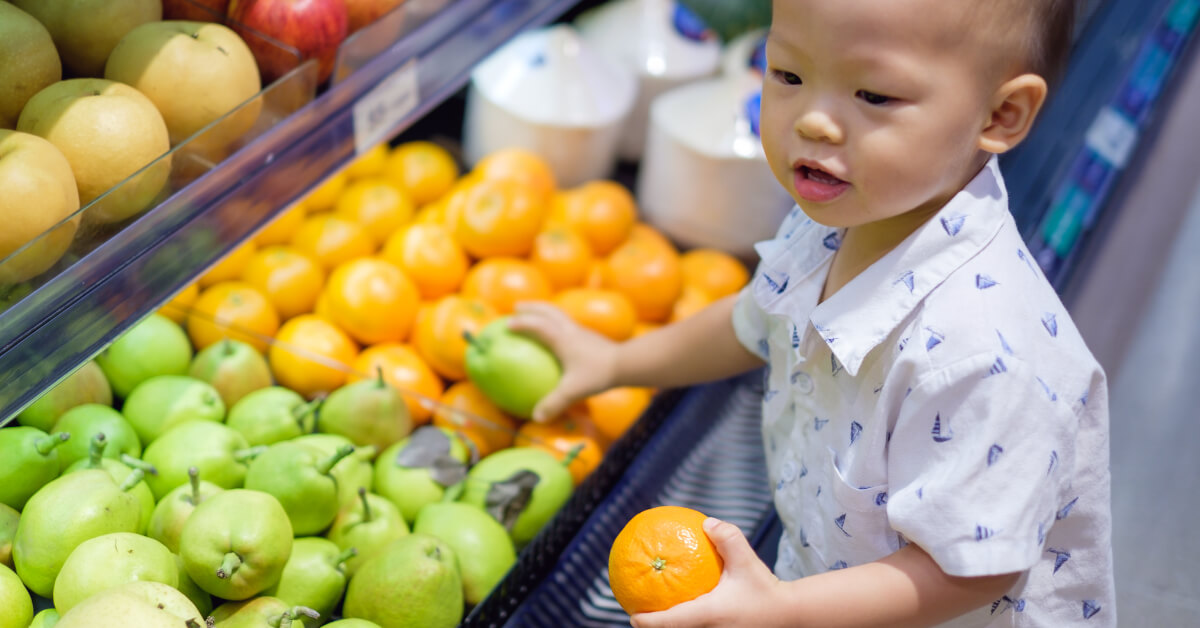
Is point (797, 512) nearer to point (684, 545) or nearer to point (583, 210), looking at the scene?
point (684, 545)

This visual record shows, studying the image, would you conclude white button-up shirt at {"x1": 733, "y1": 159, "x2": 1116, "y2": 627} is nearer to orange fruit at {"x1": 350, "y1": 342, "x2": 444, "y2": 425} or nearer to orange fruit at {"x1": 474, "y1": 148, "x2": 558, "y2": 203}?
orange fruit at {"x1": 350, "y1": 342, "x2": 444, "y2": 425}

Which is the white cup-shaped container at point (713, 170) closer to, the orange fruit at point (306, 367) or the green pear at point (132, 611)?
the orange fruit at point (306, 367)

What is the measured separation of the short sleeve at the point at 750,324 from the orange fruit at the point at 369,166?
950 mm

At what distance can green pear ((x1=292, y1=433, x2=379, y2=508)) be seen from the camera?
1.20 meters

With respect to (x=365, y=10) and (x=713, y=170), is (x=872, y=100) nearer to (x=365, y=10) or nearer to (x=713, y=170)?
(x=365, y=10)

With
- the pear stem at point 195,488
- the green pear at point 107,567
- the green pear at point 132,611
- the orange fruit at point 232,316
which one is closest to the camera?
the green pear at point 132,611

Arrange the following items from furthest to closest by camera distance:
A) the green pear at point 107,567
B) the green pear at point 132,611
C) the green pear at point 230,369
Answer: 1. the green pear at point 230,369
2. the green pear at point 107,567
3. the green pear at point 132,611

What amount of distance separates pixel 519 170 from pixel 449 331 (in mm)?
429

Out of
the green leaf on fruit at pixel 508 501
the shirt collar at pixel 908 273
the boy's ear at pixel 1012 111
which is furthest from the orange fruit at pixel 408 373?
the boy's ear at pixel 1012 111

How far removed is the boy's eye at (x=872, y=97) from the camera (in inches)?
33.3

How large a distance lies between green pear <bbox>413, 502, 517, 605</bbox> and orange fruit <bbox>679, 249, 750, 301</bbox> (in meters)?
0.76

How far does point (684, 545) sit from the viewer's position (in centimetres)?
89

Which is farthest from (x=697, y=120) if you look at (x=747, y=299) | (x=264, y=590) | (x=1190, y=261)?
(x=1190, y=261)

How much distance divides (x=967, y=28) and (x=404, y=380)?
1.02 metres
